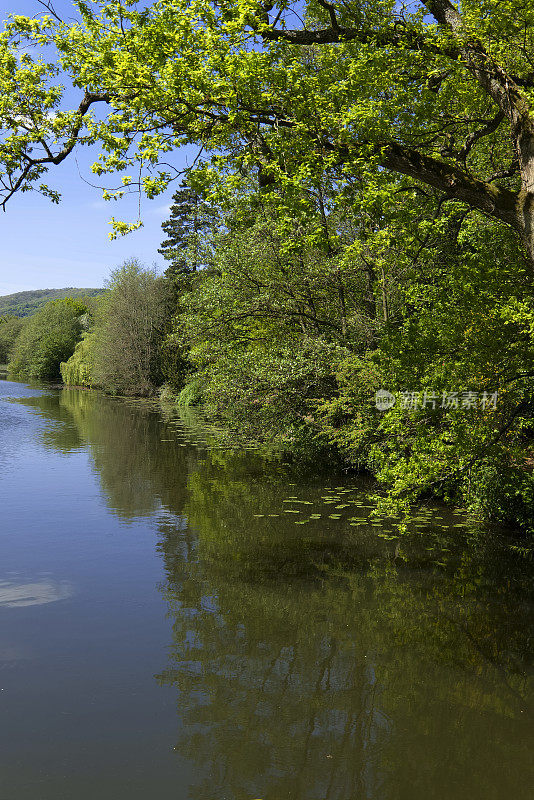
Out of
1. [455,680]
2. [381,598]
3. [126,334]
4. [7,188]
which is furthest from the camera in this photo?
[126,334]

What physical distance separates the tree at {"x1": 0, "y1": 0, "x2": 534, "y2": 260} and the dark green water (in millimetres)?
4744

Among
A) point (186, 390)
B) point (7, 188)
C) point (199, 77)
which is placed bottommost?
point (186, 390)

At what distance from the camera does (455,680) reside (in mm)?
6363

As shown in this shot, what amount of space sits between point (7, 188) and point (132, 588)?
17.7ft

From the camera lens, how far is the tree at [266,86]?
22.0 ft

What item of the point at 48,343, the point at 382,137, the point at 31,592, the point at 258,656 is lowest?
the point at 258,656

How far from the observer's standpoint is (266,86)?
752 centimetres

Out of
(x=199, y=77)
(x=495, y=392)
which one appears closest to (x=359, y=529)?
(x=495, y=392)

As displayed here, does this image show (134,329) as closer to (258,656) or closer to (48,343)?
(48,343)

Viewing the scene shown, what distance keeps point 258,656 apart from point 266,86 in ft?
21.8

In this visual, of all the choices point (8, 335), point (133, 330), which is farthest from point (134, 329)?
point (8, 335)

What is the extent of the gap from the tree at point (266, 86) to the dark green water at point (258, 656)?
4744 millimetres

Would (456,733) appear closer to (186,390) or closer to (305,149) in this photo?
(305,149)

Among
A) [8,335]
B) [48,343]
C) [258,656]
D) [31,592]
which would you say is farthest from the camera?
[8,335]
